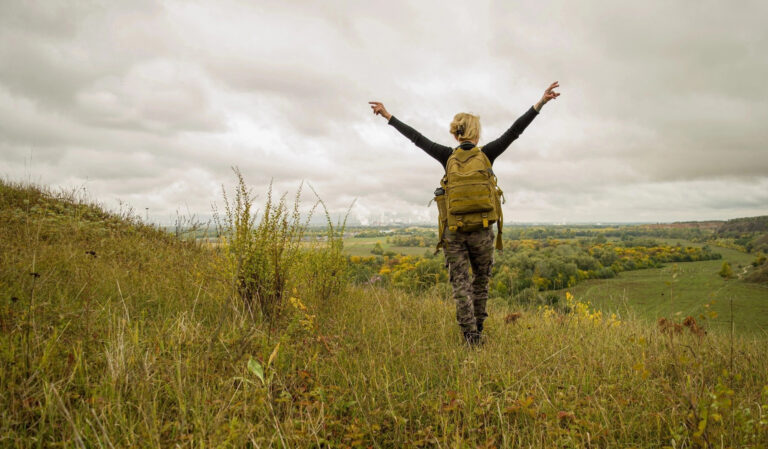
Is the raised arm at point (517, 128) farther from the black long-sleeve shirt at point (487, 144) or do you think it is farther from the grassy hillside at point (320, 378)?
the grassy hillside at point (320, 378)

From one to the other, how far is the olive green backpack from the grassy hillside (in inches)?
58.5

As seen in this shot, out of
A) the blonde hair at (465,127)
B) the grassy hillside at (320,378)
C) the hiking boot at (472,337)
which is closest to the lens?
the grassy hillside at (320,378)

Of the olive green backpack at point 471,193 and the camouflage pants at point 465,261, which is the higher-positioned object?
the olive green backpack at point 471,193

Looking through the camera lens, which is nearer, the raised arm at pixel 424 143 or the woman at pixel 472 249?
the woman at pixel 472 249

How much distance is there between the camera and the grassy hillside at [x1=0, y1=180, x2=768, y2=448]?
194 centimetres

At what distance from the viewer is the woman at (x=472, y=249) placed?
3.93m

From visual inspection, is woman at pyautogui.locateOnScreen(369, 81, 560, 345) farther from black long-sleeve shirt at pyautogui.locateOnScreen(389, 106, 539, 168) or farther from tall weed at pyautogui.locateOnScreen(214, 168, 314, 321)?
tall weed at pyautogui.locateOnScreen(214, 168, 314, 321)

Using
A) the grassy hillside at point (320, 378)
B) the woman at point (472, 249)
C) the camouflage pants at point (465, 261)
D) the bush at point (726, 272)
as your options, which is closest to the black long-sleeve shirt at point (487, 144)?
the woman at point (472, 249)

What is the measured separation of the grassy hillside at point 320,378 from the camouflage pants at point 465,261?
0.41m

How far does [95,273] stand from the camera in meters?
4.52

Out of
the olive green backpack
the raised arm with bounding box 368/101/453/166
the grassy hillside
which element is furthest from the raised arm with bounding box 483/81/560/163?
the grassy hillside

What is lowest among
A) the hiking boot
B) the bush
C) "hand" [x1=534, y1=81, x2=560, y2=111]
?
the hiking boot

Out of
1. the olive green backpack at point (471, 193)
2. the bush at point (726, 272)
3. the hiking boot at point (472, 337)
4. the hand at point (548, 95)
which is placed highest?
the hand at point (548, 95)

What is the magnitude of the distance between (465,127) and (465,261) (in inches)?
67.8
